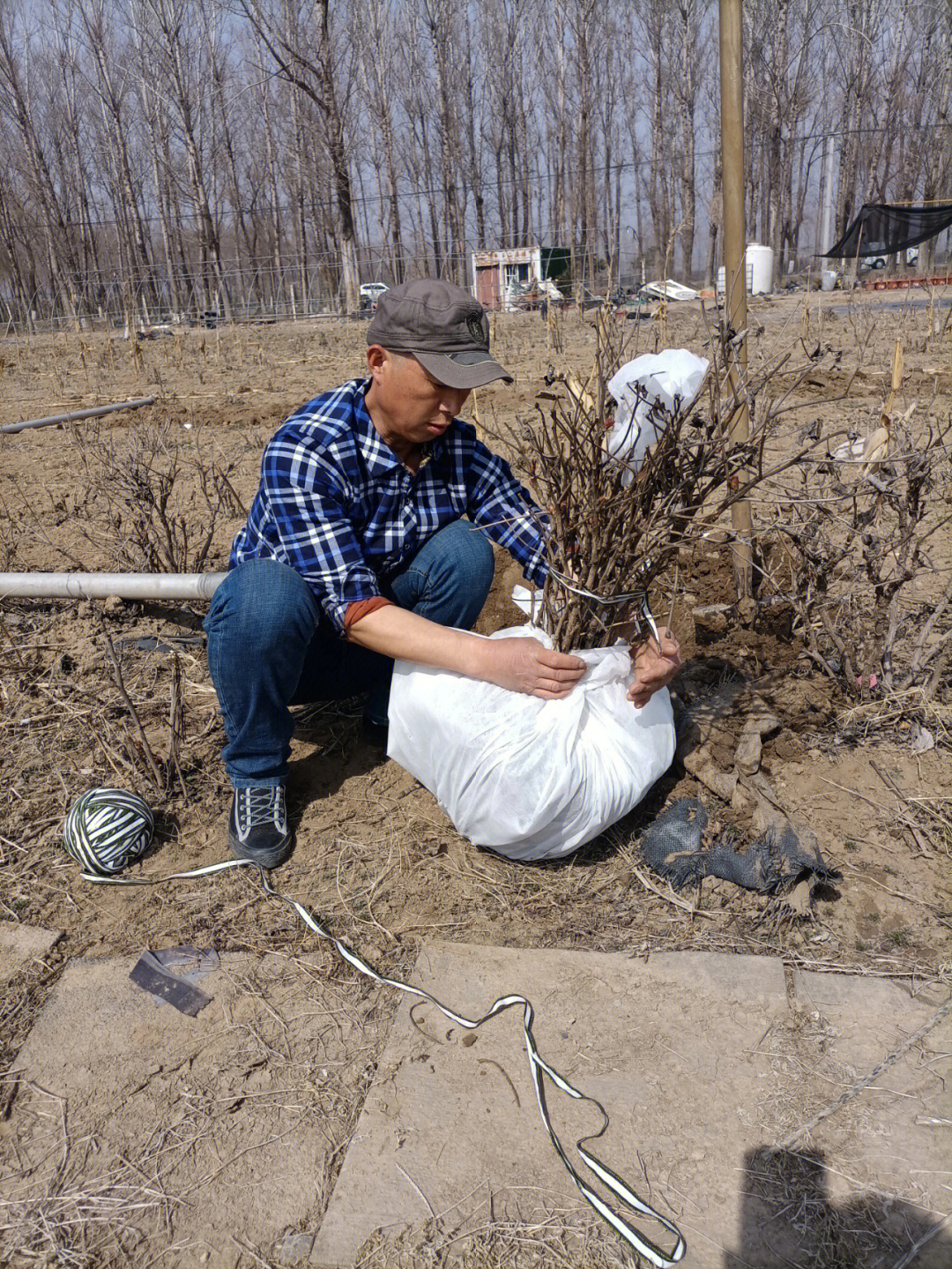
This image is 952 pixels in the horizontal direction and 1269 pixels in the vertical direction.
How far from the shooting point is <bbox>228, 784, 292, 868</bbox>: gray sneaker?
2.02 metres

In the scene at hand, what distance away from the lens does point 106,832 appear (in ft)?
6.52

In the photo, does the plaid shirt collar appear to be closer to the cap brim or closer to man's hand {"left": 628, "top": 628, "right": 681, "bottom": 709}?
the cap brim

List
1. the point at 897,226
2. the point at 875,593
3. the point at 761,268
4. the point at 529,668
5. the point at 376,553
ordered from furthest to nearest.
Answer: the point at 761,268, the point at 897,226, the point at 875,593, the point at 376,553, the point at 529,668

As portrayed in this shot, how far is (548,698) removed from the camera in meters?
1.79

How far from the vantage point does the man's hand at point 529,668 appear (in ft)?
5.71

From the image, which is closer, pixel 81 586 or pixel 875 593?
pixel 875 593

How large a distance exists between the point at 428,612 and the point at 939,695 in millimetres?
1425

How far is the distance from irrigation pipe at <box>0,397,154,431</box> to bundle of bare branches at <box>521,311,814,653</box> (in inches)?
237

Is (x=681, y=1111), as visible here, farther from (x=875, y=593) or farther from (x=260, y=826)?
(x=875, y=593)

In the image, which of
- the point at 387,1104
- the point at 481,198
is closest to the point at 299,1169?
the point at 387,1104

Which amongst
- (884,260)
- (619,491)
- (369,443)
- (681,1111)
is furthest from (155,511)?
(884,260)

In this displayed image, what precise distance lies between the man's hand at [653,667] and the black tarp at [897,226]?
684 inches

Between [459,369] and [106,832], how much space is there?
1291 mm

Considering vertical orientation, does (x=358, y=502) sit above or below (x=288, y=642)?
above
